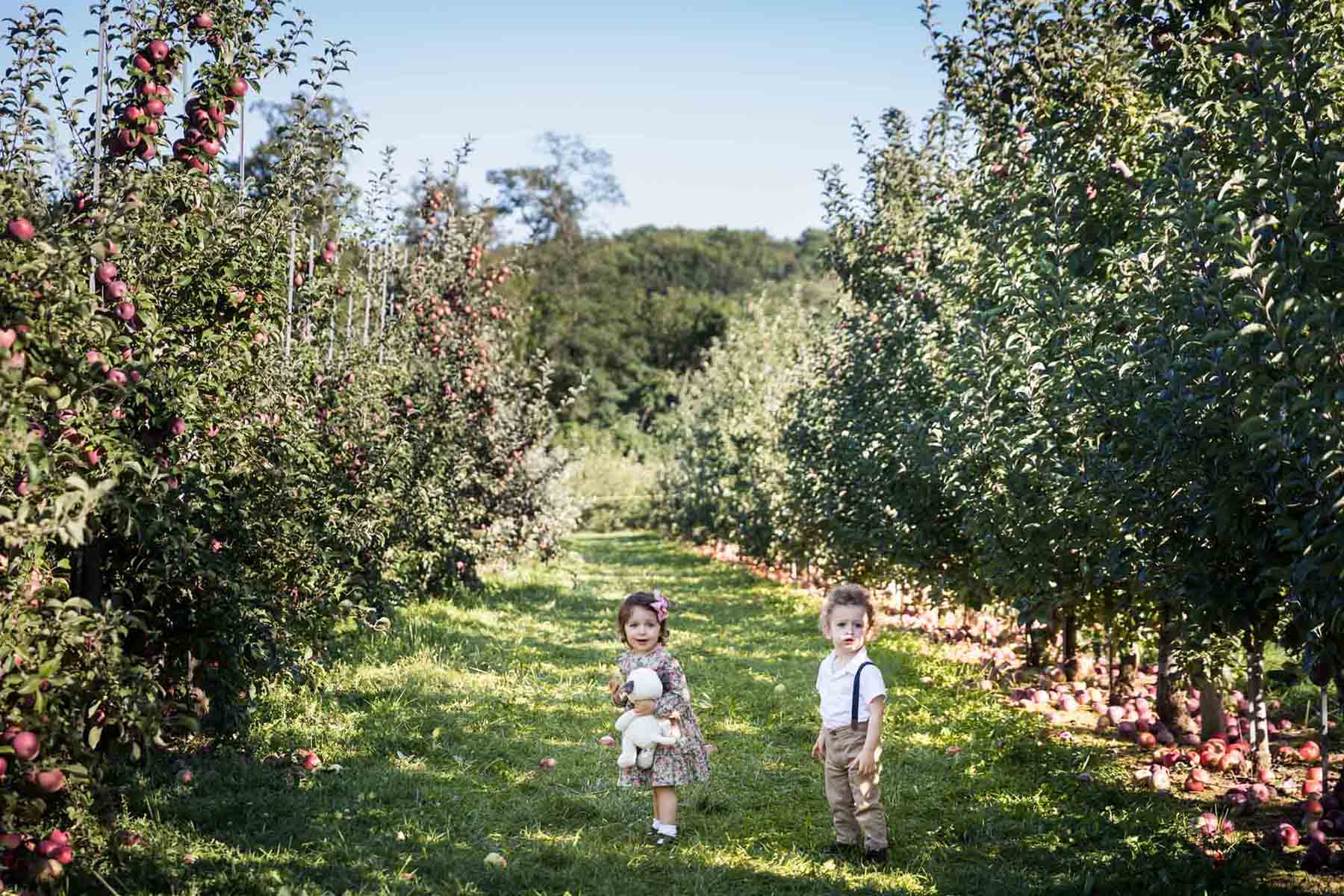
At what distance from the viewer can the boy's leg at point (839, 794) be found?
15.5 ft

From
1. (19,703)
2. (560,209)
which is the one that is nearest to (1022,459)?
(19,703)

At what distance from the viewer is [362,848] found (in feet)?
14.7

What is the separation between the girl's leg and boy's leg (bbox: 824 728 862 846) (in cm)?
77

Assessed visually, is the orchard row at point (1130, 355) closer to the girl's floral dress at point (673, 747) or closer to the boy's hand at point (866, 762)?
the boy's hand at point (866, 762)

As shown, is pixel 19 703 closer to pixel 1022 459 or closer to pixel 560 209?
pixel 1022 459

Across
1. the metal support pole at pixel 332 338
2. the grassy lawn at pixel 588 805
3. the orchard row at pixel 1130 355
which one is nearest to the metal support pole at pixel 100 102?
the metal support pole at pixel 332 338

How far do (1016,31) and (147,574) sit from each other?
255 inches

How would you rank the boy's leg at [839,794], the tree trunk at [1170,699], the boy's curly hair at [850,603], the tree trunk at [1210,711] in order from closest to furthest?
1. the boy's leg at [839,794]
2. the boy's curly hair at [850,603]
3. the tree trunk at [1210,711]
4. the tree trunk at [1170,699]

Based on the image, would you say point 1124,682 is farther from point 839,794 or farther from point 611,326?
point 611,326

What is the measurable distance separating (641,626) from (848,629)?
1053mm

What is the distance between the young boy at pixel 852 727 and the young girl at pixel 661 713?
65cm

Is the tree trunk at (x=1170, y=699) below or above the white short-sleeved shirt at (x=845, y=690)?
below

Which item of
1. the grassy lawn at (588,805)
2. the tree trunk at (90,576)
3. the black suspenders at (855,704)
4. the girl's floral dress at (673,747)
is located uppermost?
the tree trunk at (90,576)

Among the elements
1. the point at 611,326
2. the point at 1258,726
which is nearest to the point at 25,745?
the point at 1258,726
